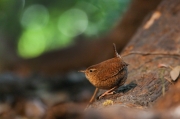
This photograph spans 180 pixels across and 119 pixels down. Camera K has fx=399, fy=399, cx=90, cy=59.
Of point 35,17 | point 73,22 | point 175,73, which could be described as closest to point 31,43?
point 35,17

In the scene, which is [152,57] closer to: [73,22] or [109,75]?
[109,75]

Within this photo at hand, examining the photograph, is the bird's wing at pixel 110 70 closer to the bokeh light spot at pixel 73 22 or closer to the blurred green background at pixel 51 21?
the blurred green background at pixel 51 21

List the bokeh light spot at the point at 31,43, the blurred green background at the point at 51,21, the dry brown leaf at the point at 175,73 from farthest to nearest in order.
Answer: the bokeh light spot at the point at 31,43 → the blurred green background at the point at 51,21 → the dry brown leaf at the point at 175,73

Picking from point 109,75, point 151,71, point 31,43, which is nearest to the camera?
point 109,75

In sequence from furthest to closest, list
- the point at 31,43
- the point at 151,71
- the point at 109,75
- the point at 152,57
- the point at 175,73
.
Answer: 1. the point at 31,43
2. the point at 152,57
3. the point at 151,71
4. the point at 175,73
5. the point at 109,75

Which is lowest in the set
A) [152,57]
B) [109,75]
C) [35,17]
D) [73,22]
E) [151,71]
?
[109,75]

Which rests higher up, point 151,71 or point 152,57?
point 152,57

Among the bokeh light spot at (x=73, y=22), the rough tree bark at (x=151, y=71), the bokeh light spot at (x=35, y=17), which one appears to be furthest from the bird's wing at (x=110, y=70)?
the bokeh light spot at (x=35, y=17)

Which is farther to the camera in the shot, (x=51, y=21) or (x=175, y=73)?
(x=51, y=21)
